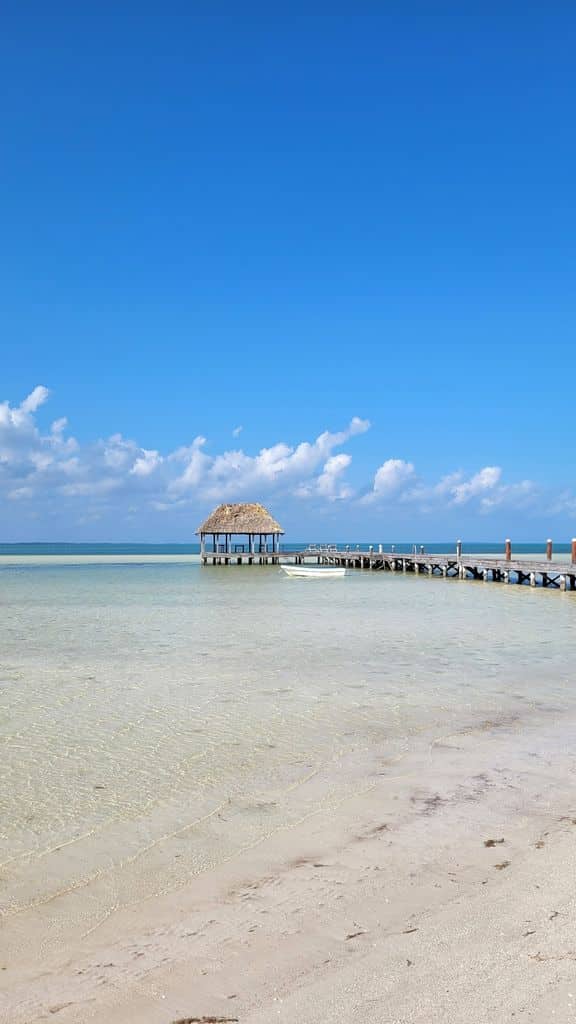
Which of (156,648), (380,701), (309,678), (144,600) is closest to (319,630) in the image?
(156,648)

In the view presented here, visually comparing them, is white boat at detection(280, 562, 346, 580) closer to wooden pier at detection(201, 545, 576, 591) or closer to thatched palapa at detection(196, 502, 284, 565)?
wooden pier at detection(201, 545, 576, 591)

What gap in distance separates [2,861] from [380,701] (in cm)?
657

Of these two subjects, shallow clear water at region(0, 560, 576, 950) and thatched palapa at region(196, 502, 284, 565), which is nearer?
shallow clear water at region(0, 560, 576, 950)

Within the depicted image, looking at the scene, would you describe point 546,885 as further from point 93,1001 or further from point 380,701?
point 380,701

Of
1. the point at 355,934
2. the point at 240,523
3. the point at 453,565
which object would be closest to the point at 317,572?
the point at 453,565

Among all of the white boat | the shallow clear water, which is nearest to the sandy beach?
the shallow clear water

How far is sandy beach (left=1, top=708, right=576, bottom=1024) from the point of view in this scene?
11.5ft

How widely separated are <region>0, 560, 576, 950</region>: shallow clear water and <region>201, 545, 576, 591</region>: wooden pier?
1354cm

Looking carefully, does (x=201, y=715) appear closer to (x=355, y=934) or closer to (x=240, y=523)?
(x=355, y=934)

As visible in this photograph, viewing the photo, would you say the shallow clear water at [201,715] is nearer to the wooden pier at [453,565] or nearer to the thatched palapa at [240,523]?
the wooden pier at [453,565]

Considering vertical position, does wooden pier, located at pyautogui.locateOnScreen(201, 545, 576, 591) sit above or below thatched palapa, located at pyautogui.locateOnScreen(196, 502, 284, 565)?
below

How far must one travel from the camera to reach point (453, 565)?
155ft

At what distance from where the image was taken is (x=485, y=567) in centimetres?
4284

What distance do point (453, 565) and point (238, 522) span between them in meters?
20.2
